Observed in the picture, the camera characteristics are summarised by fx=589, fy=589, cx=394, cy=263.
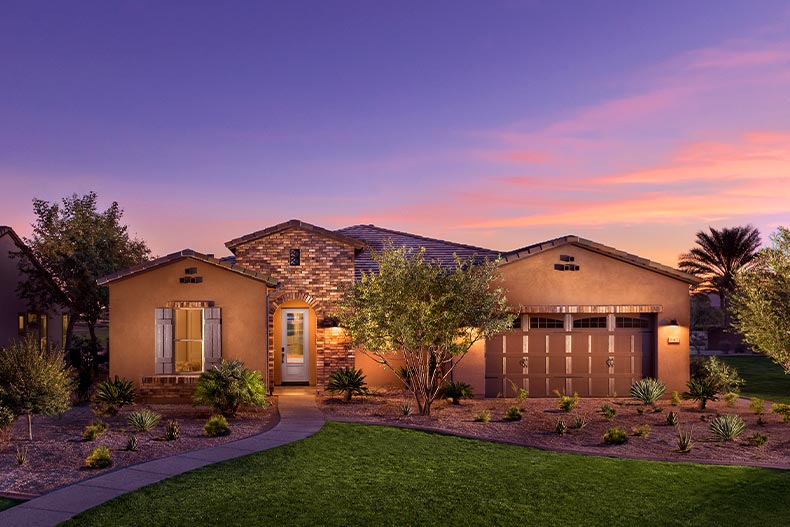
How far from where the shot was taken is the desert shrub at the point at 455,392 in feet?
54.4

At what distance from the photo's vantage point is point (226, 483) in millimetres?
8648

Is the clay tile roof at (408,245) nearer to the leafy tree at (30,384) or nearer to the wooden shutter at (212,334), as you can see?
the wooden shutter at (212,334)

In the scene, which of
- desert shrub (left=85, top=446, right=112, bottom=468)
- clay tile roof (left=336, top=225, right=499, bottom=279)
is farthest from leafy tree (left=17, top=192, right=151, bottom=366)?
desert shrub (left=85, top=446, right=112, bottom=468)

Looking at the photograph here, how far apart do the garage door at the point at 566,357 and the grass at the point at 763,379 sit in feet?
15.3

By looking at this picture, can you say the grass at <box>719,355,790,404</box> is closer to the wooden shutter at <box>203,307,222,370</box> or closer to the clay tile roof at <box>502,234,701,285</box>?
the clay tile roof at <box>502,234,701,285</box>

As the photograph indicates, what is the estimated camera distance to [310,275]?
18.7 metres

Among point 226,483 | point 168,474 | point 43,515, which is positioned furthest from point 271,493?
point 43,515

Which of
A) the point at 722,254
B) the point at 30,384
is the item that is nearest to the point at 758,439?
the point at 30,384

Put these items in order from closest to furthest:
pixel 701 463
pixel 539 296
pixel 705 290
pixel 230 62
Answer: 1. pixel 701 463
2. pixel 539 296
3. pixel 230 62
4. pixel 705 290

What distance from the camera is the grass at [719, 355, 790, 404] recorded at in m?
19.5

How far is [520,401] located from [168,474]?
10.1 metres

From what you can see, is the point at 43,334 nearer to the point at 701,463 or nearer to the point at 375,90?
the point at 375,90

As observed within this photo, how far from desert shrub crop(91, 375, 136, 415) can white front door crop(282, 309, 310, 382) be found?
17.2 feet

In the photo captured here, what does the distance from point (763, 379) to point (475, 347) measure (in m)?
14.0
